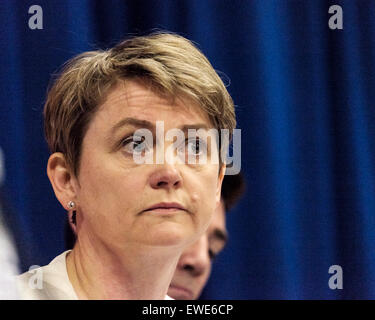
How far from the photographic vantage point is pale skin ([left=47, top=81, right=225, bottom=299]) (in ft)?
3.69

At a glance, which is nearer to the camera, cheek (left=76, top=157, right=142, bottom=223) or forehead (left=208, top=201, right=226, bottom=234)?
cheek (left=76, top=157, right=142, bottom=223)

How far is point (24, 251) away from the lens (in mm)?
1267

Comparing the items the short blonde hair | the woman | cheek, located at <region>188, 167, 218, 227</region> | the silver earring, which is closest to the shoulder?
the woman

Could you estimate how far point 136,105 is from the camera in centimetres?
113

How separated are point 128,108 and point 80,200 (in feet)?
0.72

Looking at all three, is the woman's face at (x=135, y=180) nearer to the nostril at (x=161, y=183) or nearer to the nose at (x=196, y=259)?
the nostril at (x=161, y=183)

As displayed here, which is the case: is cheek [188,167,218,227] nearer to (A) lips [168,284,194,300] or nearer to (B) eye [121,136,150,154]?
(B) eye [121,136,150,154]

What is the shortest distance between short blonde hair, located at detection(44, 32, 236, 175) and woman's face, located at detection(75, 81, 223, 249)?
0.02 meters

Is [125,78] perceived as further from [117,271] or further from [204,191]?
[117,271]

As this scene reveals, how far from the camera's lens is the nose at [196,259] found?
1.37m

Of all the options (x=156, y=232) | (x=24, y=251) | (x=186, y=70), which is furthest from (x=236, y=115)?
(x=24, y=251)

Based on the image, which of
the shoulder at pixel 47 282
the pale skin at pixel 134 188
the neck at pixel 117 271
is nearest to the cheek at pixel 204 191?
the pale skin at pixel 134 188

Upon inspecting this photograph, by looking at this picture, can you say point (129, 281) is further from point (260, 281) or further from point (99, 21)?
point (99, 21)
